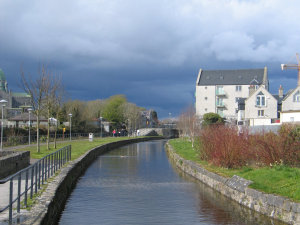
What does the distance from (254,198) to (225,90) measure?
2744 inches

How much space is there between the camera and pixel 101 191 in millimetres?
16219

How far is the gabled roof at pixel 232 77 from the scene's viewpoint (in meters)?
80.2

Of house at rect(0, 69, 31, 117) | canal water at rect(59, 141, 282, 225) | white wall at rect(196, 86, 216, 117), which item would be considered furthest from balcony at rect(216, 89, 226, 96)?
canal water at rect(59, 141, 282, 225)

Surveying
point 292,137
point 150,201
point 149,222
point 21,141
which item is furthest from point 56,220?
point 21,141

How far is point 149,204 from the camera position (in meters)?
13.8

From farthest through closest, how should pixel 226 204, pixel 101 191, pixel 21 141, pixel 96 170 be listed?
1. pixel 21 141
2. pixel 96 170
3. pixel 101 191
4. pixel 226 204

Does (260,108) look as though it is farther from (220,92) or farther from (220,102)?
(220,102)

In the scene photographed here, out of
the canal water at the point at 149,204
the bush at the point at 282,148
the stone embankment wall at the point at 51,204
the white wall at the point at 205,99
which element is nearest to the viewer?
the stone embankment wall at the point at 51,204

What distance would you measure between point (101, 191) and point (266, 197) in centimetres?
697

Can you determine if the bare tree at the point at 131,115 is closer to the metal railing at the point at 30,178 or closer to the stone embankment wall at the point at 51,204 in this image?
the metal railing at the point at 30,178

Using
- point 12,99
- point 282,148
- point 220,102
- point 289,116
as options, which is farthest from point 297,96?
point 12,99

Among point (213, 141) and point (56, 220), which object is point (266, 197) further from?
point (213, 141)

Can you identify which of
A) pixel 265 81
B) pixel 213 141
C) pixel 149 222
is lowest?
pixel 149 222

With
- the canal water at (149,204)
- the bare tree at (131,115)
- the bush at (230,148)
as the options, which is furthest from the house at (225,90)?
the canal water at (149,204)
